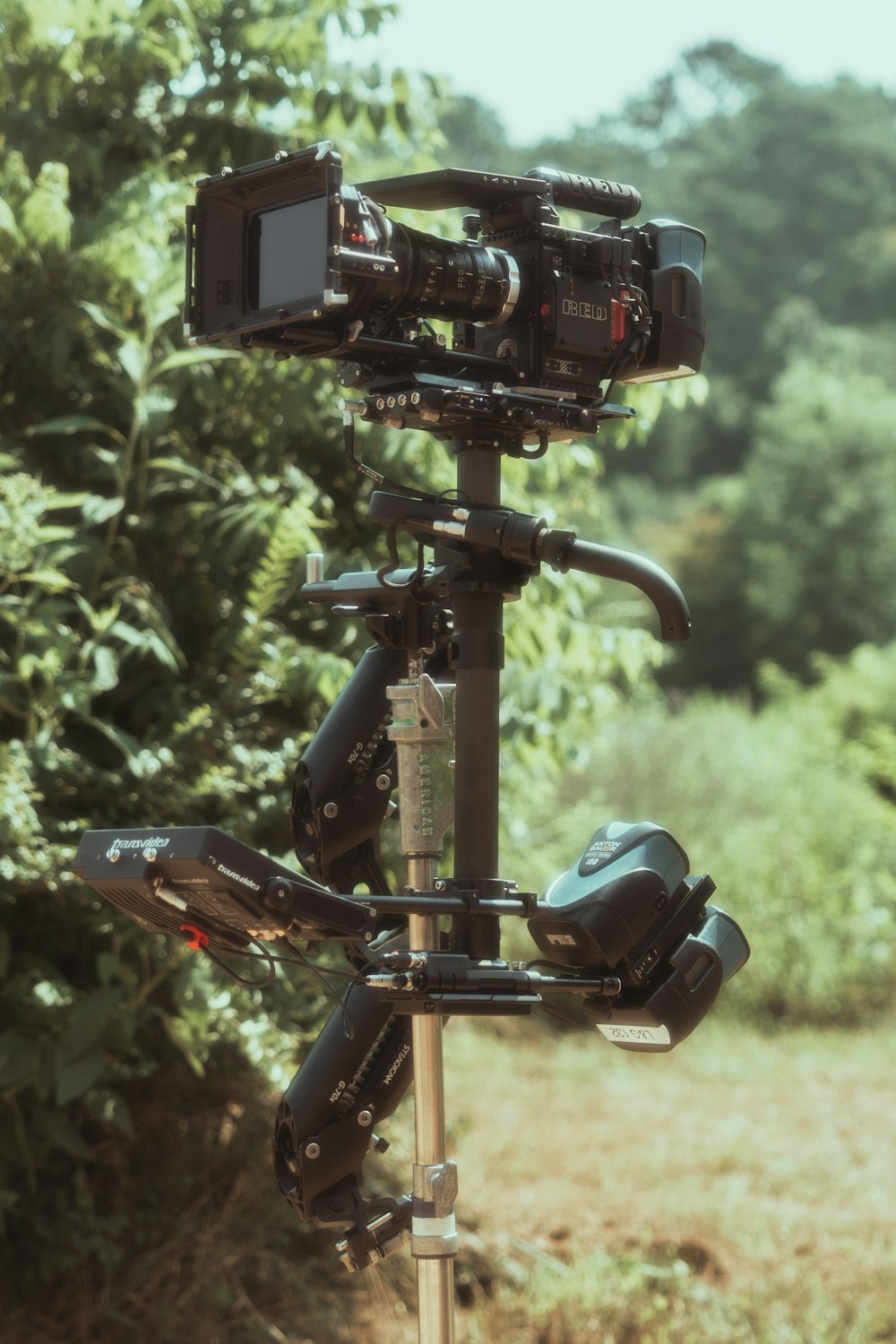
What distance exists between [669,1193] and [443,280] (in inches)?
162

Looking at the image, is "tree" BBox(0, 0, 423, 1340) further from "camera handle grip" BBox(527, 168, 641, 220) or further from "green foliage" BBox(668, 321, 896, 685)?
"green foliage" BBox(668, 321, 896, 685)

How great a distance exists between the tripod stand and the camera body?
17 cm

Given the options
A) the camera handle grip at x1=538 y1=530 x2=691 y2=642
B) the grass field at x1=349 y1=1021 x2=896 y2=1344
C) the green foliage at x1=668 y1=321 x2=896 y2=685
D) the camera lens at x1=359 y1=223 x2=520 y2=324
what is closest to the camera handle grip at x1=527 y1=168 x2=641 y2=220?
the camera lens at x1=359 y1=223 x2=520 y2=324

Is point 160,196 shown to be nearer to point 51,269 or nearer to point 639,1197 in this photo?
point 51,269

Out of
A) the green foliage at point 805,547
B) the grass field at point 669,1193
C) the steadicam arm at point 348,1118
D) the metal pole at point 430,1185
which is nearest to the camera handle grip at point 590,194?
the metal pole at point 430,1185

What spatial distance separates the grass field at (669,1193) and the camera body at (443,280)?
10.1 feet

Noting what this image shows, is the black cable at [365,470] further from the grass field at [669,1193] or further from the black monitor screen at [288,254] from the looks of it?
the grass field at [669,1193]

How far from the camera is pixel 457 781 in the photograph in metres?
2.66

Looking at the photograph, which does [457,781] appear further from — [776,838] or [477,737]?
[776,838]

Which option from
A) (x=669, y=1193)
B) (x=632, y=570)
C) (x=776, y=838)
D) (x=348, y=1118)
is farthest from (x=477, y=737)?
(x=776, y=838)

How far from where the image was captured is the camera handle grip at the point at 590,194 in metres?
2.80

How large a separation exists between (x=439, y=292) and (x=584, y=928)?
3.56 ft

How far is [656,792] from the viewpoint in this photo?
1030 cm

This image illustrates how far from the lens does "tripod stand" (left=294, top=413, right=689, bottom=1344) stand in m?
2.50
